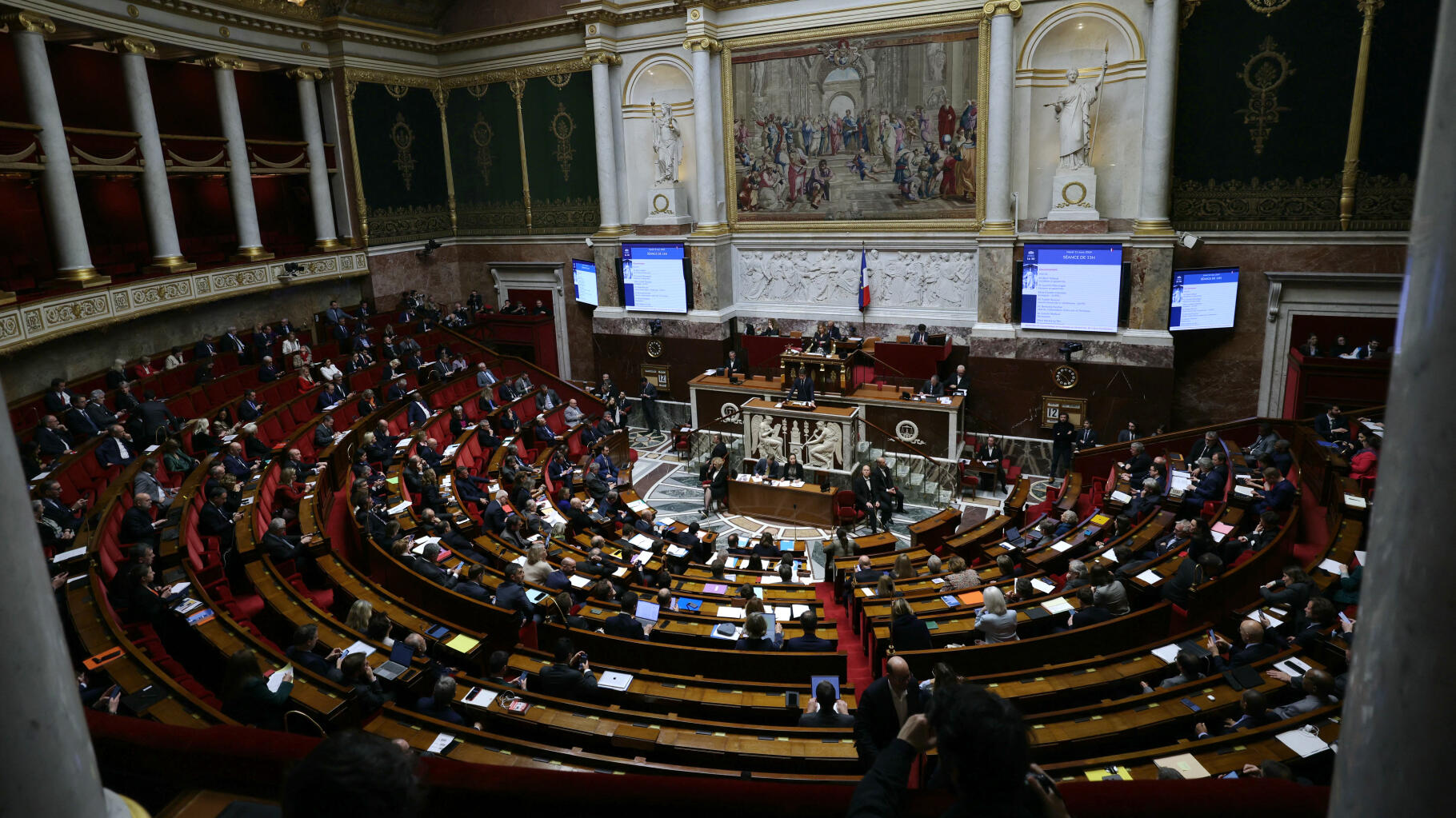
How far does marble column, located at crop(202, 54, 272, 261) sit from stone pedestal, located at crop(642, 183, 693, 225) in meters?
9.44

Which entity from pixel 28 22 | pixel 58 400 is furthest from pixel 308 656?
pixel 28 22

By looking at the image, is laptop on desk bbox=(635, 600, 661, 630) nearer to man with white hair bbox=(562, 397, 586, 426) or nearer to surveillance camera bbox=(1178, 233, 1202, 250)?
man with white hair bbox=(562, 397, 586, 426)

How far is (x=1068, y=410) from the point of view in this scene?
58.3 feet

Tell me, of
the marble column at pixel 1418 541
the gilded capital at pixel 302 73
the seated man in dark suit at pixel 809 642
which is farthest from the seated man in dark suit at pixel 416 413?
the marble column at pixel 1418 541

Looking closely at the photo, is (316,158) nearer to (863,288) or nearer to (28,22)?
(28,22)

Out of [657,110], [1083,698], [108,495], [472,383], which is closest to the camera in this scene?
[1083,698]

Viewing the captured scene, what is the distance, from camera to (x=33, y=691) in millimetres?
1801

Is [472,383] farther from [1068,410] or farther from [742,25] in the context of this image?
[1068,410]

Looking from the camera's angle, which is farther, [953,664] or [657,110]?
[657,110]

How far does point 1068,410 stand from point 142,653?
16551mm

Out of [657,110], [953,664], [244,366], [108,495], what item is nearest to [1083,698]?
[953,664]

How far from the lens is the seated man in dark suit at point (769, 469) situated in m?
16.1

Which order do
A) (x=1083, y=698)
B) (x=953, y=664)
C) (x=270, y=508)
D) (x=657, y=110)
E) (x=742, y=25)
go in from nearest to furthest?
(x=1083, y=698) → (x=953, y=664) → (x=270, y=508) → (x=742, y=25) → (x=657, y=110)

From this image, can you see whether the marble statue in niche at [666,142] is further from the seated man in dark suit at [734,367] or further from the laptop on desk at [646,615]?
the laptop on desk at [646,615]
